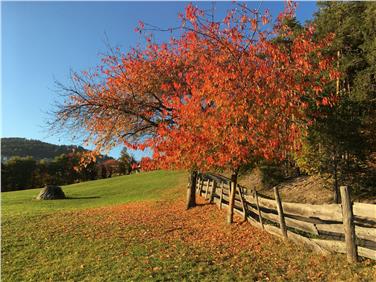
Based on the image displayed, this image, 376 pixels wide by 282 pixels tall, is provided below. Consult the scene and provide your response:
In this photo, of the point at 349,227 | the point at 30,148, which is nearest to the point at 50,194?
the point at 349,227

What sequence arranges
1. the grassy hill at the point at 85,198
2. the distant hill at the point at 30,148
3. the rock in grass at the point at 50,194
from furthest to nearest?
the distant hill at the point at 30,148 → the rock in grass at the point at 50,194 → the grassy hill at the point at 85,198

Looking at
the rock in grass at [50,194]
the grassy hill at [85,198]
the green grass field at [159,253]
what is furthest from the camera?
the rock in grass at [50,194]

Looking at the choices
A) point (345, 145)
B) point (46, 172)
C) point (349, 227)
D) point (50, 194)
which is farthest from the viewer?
point (46, 172)

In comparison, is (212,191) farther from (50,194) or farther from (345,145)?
(50,194)

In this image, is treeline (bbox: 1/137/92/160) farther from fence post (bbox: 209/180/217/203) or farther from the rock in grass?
fence post (bbox: 209/180/217/203)

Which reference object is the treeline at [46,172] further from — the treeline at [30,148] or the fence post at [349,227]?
the fence post at [349,227]

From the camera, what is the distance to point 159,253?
10.4 metres

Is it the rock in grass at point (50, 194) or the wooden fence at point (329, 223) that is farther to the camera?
the rock in grass at point (50, 194)

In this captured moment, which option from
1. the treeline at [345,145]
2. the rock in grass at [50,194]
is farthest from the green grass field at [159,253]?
the rock in grass at [50,194]

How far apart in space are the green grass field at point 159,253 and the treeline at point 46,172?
2030 inches

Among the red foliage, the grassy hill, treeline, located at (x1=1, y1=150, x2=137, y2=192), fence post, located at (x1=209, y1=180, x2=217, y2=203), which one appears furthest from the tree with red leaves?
treeline, located at (x1=1, y1=150, x2=137, y2=192)

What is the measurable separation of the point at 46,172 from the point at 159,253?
2664 inches

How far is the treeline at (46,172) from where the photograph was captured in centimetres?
6781

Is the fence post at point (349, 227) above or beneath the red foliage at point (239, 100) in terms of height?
beneath
